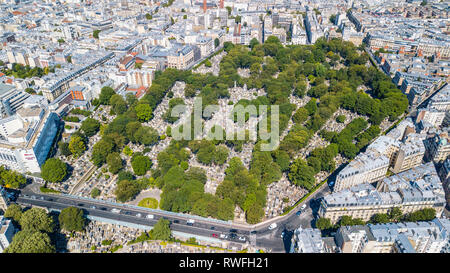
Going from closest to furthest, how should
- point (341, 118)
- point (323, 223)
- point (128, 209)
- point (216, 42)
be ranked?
point (323, 223) < point (128, 209) < point (341, 118) < point (216, 42)

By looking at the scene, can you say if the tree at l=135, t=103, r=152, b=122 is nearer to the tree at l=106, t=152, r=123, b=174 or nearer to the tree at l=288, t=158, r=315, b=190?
the tree at l=106, t=152, r=123, b=174

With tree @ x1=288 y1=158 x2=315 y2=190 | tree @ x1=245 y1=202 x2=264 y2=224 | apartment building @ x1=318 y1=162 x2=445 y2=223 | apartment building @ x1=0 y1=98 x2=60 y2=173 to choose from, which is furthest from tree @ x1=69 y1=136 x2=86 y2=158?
apartment building @ x1=318 y1=162 x2=445 y2=223

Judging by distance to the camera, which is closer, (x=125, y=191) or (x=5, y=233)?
(x=5, y=233)

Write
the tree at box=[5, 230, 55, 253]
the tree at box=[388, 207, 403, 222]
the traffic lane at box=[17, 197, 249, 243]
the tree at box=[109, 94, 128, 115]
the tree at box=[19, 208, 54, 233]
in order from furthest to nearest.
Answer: the tree at box=[109, 94, 128, 115], the tree at box=[388, 207, 403, 222], the traffic lane at box=[17, 197, 249, 243], the tree at box=[19, 208, 54, 233], the tree at box=[5, 230, 55, 253]

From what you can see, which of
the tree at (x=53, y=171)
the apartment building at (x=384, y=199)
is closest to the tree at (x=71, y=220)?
the tree at (x=53, y=171)

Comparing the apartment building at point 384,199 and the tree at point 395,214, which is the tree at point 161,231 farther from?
the tree at point 395,214

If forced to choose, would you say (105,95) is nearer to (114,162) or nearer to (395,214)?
(114,162)

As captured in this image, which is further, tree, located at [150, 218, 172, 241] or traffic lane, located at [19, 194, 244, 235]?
traffic lane, located at [19, 194, 244, 235]

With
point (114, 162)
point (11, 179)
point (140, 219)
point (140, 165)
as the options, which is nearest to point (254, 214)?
point (140, 219)
